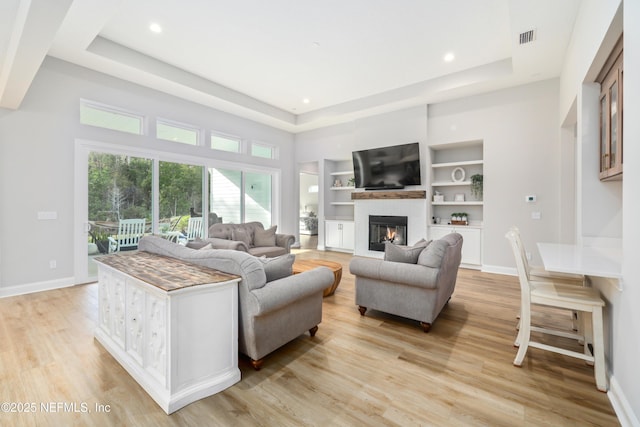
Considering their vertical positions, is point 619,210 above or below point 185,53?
below

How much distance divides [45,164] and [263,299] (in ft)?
14.5

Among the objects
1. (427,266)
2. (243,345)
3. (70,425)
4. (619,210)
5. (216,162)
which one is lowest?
(70,425)

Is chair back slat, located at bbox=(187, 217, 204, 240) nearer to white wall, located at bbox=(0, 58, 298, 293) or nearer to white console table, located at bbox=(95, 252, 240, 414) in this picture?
white wall, located at bbox=(0, 58, 298, 293)

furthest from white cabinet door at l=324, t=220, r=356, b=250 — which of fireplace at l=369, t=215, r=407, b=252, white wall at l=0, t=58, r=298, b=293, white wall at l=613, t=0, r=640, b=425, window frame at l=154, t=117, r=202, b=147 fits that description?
white wall at l=613, t=0, r=640, b=425

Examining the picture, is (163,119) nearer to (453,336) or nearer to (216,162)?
(216,162)

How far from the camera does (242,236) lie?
17.6 feet

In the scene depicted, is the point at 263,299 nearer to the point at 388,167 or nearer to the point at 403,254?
the point at 403,254

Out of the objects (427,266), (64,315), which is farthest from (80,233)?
(427,266)

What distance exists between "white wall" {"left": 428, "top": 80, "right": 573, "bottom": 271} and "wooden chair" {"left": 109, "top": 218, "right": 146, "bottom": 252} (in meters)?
6.29

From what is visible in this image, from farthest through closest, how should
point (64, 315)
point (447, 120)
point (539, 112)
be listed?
point (447, 120) → point (539, 112) → point (64, 315)

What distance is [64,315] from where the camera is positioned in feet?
10.6

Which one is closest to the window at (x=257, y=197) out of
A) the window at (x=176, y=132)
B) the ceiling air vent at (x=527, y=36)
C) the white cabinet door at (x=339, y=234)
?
the window at (x=176, y=132)

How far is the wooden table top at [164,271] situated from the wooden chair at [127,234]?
8.78 feet

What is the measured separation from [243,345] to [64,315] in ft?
8.36
